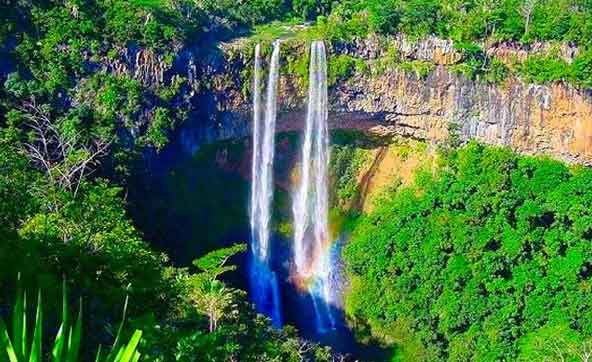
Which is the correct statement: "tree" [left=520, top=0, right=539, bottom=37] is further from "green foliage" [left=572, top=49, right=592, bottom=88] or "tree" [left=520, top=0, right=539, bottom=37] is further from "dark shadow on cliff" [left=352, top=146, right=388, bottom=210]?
"dark shadow on cliff" [left=352, top=146, right=388, bottom=210]

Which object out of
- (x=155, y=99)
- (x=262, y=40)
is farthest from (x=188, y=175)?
(x=262, y=40)

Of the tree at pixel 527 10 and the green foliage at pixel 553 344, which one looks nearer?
the green foliage at pixel 553 344

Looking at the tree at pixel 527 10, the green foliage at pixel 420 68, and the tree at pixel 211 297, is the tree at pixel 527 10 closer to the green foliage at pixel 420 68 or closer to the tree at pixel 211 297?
the green foliage at pixel 420 68

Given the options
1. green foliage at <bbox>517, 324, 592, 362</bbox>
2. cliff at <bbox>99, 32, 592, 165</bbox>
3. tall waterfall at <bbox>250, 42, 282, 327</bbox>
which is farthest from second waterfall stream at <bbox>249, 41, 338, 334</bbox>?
green foliage at <bbox>517, 324, 592, 362</bbox>

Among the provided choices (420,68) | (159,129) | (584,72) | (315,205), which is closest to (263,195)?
(315,205)

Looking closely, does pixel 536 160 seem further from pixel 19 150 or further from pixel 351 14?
pixel 19 150

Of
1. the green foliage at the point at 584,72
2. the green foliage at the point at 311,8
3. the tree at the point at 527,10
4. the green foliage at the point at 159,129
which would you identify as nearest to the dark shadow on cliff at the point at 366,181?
the green foliage at the point at 311,8

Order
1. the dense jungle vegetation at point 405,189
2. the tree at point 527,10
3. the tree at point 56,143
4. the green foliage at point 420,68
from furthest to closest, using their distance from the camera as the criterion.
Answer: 1. the green foliage at point 420,68
2. the tree at point 527,10
3. the dense jungle vegetation at point 405,189
4. the tree at point 56,143
